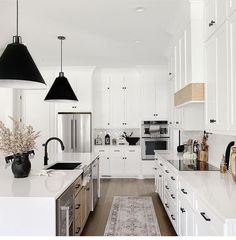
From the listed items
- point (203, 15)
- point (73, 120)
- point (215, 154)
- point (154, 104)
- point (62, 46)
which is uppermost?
point (62, 46)

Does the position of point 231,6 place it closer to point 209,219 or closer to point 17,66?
point 209,219

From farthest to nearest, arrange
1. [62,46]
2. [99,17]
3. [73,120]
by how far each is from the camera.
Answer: [73,120]
[62,46]
[99,17]

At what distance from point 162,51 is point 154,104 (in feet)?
5.75

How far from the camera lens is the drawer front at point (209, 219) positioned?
1.49 m

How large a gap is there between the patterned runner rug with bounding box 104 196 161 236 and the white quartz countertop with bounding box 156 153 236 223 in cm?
108

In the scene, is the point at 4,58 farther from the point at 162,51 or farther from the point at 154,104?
the point at 154,104

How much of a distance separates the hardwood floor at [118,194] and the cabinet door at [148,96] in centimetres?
172

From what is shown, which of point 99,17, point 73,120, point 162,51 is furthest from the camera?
point 73,120

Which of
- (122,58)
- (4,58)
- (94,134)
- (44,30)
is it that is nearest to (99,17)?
(44,30)

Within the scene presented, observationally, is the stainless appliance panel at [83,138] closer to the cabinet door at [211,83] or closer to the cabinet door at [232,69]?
the cabinet door at [211,83]

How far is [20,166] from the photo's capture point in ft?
7.86

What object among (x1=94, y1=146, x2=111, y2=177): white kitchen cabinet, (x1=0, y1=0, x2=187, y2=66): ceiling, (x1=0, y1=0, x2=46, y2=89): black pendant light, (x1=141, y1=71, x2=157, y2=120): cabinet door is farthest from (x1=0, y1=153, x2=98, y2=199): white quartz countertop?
(x1=141, y1=71, x2=157, y2=120): cabinet door

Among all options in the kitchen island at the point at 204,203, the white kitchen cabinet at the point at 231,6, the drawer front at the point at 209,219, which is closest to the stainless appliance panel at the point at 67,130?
the kitchen island at the point at 204,203

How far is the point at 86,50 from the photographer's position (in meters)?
5.32
